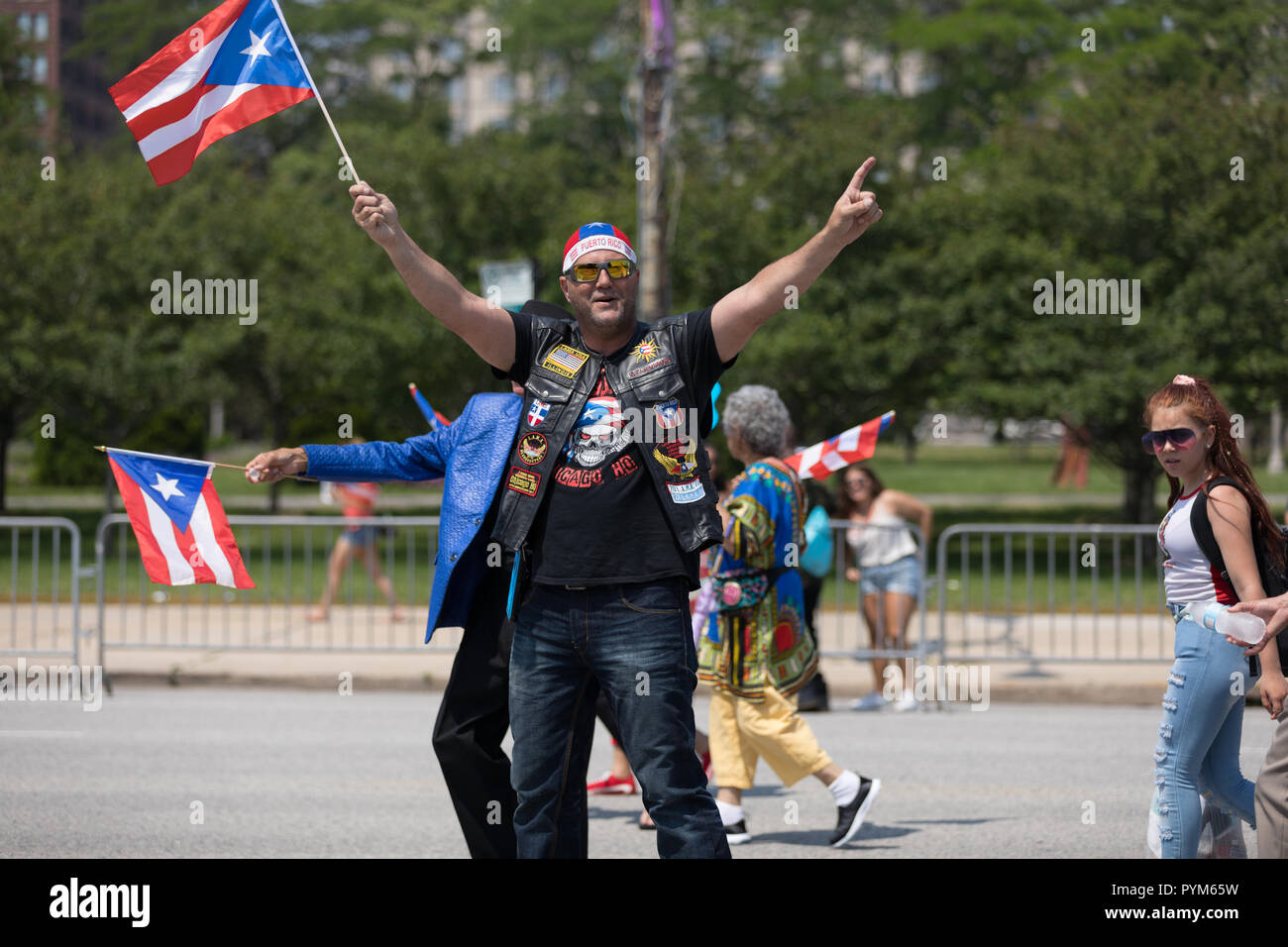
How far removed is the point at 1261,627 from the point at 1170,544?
0.45 m

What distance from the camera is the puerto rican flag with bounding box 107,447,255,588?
197 inches

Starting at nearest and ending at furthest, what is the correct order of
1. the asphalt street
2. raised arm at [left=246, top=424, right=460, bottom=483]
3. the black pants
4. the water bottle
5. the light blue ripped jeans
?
the water bottle < raised arm at [left=246, top=424, right=460, bottom=483] < the light blue ripped jeans < the black pants < the asphalt street

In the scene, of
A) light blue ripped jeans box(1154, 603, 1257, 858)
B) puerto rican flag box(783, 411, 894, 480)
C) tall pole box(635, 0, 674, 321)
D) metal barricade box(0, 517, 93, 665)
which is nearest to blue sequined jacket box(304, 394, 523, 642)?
light blue ripped jeans box(1154, 603, 1257, 858)

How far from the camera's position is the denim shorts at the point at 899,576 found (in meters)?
10.4

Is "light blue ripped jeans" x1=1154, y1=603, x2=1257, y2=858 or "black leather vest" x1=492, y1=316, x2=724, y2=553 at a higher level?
"black leather vest" x1=492, y1=316, x2=724, y2=553

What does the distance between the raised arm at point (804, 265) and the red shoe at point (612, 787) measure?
3.76 metres

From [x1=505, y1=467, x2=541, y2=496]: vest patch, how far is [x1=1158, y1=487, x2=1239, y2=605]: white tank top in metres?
1.91

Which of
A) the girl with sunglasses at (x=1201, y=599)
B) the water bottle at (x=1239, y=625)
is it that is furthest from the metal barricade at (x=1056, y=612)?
the water bottle at (x=1239, y=625)

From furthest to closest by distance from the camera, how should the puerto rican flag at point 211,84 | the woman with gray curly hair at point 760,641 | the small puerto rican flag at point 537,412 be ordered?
the woman with gray curly hair at point 760,641 → the puerto rican flag at point 211,84 → the small puerto rican flag at point 537,412

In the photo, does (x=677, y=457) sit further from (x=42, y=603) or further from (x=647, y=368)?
(x=42, y=603)

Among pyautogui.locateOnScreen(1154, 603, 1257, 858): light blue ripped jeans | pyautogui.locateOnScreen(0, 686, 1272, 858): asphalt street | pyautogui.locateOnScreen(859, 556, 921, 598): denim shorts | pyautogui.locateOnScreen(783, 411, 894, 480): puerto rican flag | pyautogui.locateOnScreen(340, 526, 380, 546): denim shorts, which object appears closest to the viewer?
pyautogui.locateOnScreen(1154, 603, 1257, 858): light blue ripped jeans

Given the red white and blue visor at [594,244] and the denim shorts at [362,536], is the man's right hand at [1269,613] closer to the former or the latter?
the red white and blue visor at [594,244]

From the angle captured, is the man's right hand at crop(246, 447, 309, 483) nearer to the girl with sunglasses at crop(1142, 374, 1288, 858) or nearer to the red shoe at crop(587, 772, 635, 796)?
the girl with sunglasses at crop(1142, 374, 1288, 858)
